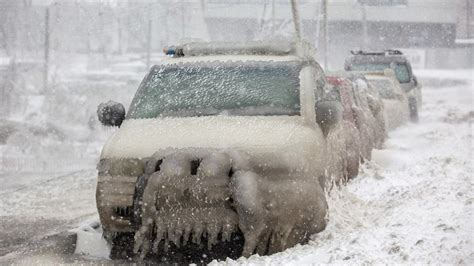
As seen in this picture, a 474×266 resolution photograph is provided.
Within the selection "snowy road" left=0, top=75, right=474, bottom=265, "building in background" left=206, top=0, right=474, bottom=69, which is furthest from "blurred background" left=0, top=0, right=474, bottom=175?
"snowy road" left=0, top=75, right=474, bottom=265

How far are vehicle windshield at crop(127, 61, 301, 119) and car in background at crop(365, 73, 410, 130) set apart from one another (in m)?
10.2

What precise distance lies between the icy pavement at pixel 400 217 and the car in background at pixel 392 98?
4.90 m

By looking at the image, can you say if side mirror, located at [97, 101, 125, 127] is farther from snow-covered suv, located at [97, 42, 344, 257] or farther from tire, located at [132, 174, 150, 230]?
tire, located at [132, 174, 150, 230]

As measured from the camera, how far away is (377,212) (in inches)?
285

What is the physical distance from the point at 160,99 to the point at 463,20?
6431 centimetres

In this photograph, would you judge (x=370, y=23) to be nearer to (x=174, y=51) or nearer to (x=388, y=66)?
Answer: (x=388, y=66)

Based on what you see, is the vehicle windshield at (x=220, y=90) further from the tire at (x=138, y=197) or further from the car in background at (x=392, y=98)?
the car in background at (x=392, y=98)

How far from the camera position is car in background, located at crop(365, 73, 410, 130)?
17.2 metres

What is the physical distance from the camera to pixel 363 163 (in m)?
10.3

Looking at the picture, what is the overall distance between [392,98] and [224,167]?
12860 mm

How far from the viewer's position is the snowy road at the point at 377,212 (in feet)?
17.3

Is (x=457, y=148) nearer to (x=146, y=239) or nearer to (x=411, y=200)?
(x=411, y=200)

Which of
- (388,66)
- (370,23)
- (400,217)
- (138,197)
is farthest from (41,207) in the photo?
(370,23)

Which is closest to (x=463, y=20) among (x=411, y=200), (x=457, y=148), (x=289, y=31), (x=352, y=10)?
(x=352, y=10)
